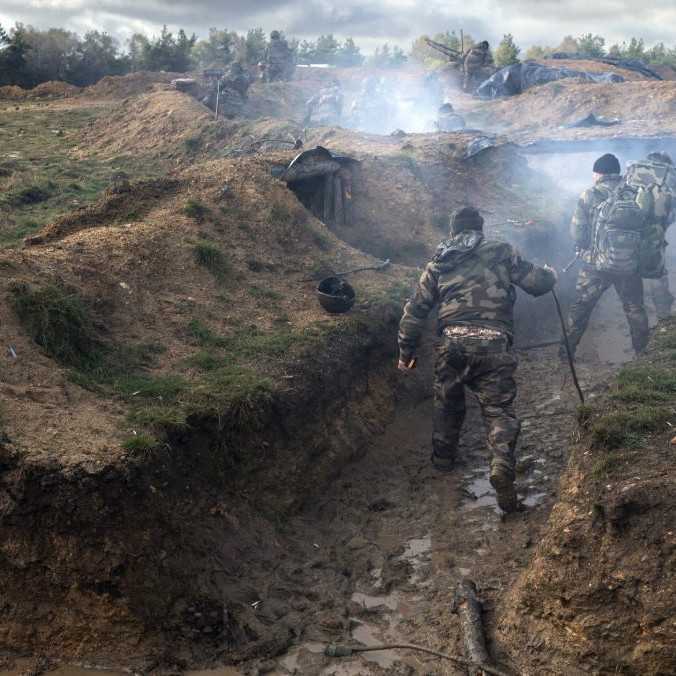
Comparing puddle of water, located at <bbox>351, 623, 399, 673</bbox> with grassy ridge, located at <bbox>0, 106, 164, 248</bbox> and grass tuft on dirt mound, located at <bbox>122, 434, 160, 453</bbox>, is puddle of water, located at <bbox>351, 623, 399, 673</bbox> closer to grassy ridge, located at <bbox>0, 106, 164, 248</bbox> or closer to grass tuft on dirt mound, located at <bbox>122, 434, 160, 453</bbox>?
grass tuft on dirt mound, located at <bbox>122, 434, 160, 453</bbox>

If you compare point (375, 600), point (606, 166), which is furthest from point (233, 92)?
point (375, 600)

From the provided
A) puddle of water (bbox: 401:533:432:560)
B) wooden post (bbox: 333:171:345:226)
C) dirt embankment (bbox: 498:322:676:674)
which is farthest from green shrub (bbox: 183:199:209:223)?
dirt embankment (bbox: 498:322:676:674)

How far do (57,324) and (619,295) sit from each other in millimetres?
6669

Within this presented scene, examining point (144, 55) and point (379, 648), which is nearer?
point (379, 648)

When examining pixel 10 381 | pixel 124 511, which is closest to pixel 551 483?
pixel 124 511

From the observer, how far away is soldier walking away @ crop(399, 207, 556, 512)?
6539mm

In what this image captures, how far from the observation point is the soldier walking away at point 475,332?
6.54m

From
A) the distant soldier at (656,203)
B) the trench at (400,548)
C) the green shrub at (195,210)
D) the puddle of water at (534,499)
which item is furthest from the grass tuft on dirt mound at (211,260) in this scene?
the distant soldier at (656,203)

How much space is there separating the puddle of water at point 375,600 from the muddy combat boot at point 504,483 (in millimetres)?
1391

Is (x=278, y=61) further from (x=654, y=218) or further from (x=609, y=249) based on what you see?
(x=609, y=249)

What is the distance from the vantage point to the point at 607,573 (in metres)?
4.29

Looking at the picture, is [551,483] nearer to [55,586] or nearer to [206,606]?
[206,606]

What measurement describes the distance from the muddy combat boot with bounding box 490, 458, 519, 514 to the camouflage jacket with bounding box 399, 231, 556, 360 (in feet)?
4.04

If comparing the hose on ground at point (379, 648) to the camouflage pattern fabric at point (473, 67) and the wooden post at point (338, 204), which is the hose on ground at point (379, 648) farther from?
the camouflage pattern fabric at point (473, 67)
